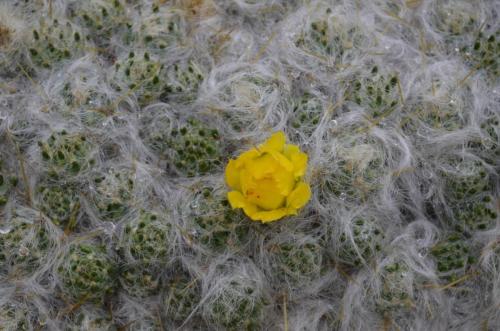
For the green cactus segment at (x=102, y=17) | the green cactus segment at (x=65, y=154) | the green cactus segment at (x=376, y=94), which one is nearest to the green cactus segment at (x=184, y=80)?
the green cactus segment at (x=102, y=17)

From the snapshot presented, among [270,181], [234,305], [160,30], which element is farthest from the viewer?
[160,30]

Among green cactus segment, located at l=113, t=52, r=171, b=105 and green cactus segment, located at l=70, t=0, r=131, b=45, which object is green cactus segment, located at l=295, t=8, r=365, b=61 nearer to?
green cactus segment, located at l=113, t=52, r=171, b=105

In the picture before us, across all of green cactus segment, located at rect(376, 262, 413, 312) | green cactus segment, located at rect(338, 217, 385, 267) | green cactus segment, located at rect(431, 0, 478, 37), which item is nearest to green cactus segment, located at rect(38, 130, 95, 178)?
green cactus segment, located at rect(338, 217, 385, 267)

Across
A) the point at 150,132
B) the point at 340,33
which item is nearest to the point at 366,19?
the point at 340,33

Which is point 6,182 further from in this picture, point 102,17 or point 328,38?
point 328,38

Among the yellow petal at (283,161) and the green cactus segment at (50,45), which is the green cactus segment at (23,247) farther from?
the yellow petal at (283,161)

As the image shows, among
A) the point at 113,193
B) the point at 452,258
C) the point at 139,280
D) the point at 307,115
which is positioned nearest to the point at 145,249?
the point at 139,280
